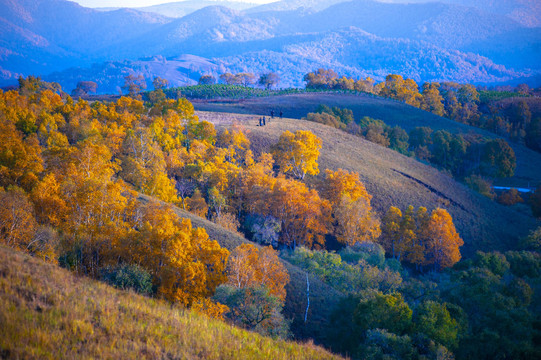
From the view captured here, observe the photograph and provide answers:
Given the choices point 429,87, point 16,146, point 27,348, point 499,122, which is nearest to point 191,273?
point 27,348

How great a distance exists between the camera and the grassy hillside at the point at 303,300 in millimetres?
28172

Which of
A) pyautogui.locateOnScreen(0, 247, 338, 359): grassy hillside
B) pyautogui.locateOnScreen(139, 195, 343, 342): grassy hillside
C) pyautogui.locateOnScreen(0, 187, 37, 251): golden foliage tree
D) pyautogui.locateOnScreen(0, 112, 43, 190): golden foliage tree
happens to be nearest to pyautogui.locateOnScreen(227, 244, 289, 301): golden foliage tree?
pyautogui.locateOnScreen(139, 195, 343, 342): grassy hillside

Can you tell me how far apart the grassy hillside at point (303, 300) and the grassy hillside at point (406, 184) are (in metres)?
31.6

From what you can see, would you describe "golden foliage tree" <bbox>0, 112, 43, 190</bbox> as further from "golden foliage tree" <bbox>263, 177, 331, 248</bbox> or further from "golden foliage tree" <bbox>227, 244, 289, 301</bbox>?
"golden foliage tree" <bbox>263, 177, 331, 248</bbox>

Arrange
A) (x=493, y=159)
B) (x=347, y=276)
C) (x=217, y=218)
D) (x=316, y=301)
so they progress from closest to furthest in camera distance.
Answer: (x=316, y=301) < (x=347, y=276) < (x=217, y=218) < (x=493, y=159)

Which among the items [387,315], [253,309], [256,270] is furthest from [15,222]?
[387,315]

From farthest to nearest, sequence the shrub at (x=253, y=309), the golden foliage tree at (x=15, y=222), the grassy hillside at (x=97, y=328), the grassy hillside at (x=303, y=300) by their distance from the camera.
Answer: the grassy hillside at (x=303, y=300), the golden foliage tree at (x=15, y=222), the shrub at (x=253, y=309), the grassy hillside at (x=97, y=328)

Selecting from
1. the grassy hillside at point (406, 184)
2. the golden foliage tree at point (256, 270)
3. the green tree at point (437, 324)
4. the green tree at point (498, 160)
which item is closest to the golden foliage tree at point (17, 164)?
the golden foliage tree at point (256, 270)

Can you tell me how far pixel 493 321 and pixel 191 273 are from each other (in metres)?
22.8

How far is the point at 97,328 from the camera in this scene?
9977 mm

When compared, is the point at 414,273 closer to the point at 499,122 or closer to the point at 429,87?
the point at 499,122

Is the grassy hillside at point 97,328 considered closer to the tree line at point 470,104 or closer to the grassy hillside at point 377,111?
the grassy hillside at point 377,111

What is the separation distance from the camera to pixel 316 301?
31.9 m

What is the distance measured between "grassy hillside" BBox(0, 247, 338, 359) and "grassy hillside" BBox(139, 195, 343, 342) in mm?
16841
